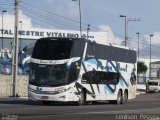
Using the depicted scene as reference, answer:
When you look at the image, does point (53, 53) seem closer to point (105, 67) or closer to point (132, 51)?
point (105, 67)

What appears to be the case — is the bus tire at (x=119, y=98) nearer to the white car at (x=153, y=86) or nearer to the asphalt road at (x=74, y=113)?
the asphalt road at (x=74, y=113)

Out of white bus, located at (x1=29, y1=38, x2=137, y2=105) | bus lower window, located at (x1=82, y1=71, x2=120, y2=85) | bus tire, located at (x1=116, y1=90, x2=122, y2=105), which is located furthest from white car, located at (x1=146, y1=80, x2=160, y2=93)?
Result: white bus, located at (x1=29, y1=38, x2=137, y2=105)

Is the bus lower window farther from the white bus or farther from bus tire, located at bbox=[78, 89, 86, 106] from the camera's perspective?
bus tire, located at bbox=[78, 89, 86, 106]

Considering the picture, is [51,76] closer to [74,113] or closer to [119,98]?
[74,113]

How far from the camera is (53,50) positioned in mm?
33000

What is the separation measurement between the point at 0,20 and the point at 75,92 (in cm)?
10021

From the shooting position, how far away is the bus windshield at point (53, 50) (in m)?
32.8

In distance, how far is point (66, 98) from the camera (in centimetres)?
3262

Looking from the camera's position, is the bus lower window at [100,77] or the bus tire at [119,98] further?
the bus tire at [119,98]

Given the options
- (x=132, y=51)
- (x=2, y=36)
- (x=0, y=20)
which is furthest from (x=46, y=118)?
(x=0, y=20)

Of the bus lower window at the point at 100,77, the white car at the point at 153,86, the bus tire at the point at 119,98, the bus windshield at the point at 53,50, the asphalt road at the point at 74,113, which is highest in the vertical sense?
the bus windshield at the point at 53,50

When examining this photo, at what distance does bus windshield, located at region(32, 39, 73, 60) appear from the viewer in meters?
32.8

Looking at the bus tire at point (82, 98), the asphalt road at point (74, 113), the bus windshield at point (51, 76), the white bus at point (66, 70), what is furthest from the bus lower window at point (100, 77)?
the asphalt road at point (74, 113)

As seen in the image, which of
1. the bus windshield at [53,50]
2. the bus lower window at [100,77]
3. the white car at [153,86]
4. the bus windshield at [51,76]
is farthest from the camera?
the white car at [153,86]
